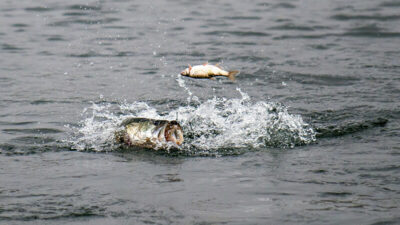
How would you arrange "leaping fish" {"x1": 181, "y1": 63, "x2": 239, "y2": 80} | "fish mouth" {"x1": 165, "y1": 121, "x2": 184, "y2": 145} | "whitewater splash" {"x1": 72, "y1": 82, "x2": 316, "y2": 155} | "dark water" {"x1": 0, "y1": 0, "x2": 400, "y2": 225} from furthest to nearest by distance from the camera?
"leaping fish" {"x1": 181, "y1": 63, "x2": 239, "y2": 80}, "whitewater splash" {"x1": 72, "y1": 82, "x2": 316, "y2": 155}, "fish mouth" {"x1": 165, "y1": 121, "x2": 184, "y2": 145}, "dark water" {"x1": 0, "y1": 0, "x2": 400, "y2": 225}

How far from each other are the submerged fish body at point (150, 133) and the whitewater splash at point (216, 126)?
1.01 feet

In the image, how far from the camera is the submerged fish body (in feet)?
24.7

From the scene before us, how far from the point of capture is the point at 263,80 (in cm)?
1174

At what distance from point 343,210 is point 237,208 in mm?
873

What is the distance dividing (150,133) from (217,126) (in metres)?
1.46

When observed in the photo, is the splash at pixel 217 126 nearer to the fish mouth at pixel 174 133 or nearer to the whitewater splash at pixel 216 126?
the whitewater splash at pixel 216 126

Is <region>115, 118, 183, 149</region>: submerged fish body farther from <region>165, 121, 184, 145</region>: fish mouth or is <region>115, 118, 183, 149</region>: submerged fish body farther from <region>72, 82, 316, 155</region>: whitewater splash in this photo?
<region>72, 82, 316, 155</region>: whitewater splash

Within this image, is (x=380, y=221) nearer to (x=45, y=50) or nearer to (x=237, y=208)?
(x=237, y=208)

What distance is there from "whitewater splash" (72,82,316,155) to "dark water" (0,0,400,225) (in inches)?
1.0

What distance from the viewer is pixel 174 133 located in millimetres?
7656

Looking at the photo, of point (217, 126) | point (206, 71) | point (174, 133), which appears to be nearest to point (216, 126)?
point (217, 126)

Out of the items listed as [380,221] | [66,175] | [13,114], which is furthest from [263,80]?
[380,221]

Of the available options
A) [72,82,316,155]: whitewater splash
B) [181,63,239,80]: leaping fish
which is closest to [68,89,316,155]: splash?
[72,82,316,155]: whitewater splash

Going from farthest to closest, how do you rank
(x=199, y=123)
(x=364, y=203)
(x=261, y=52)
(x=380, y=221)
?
(x=261, y=52)
(x=199, y=123)
(x=364, y=203)
(x=380, y=221)
